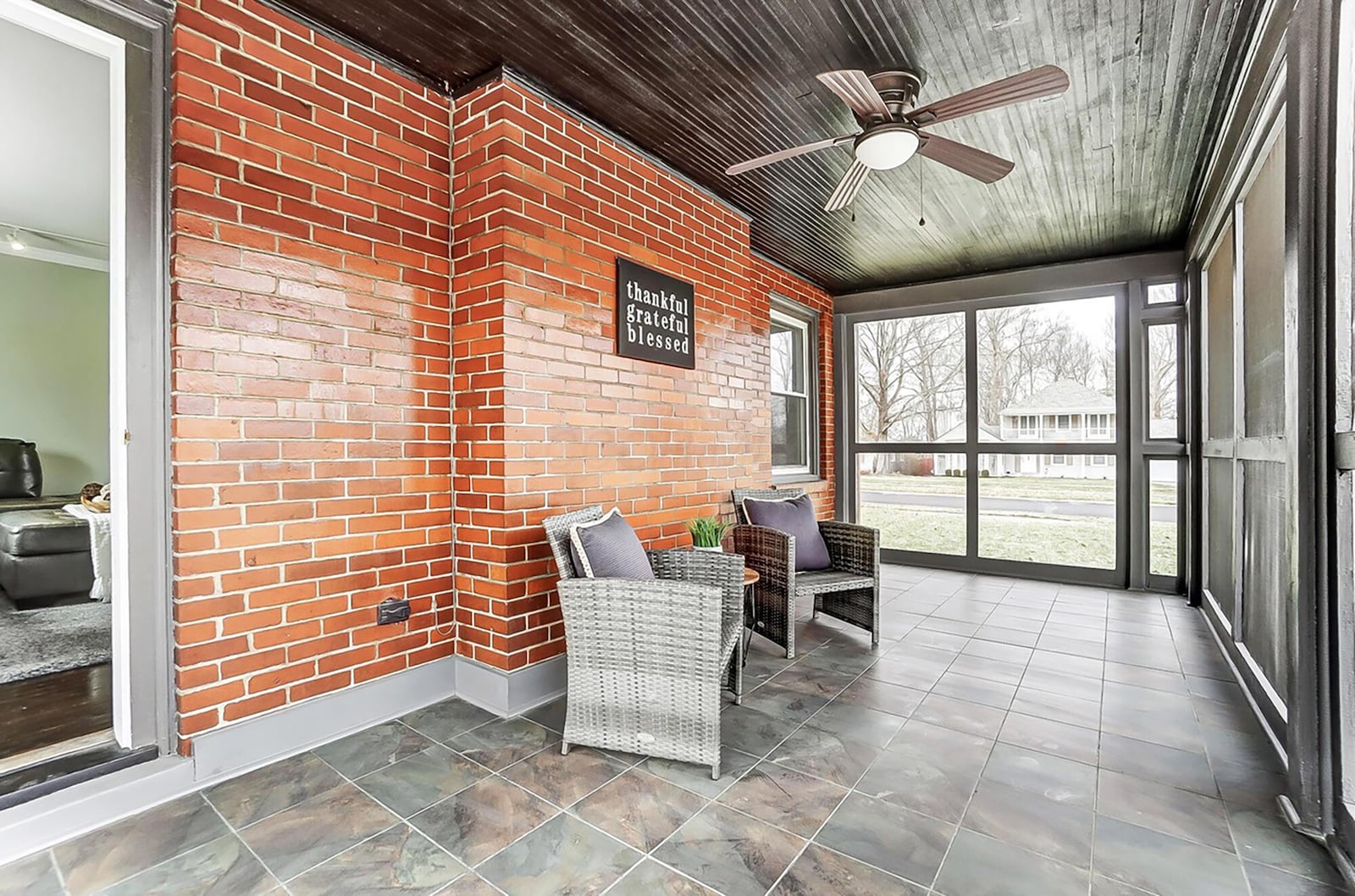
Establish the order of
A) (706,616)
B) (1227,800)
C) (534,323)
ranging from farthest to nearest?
(534,323) → (706,616) → (1227,800)

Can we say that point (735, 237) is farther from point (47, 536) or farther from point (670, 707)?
point (47, 536)

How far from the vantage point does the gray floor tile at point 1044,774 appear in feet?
6.75

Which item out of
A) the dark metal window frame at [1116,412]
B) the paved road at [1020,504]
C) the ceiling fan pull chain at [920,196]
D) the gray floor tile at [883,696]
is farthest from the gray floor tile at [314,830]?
the paved road at [1020,504]

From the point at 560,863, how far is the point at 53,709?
2.29m

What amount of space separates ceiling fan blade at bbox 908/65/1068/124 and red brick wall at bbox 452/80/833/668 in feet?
5.01

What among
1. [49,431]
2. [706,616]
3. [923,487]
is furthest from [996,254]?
[49,431]

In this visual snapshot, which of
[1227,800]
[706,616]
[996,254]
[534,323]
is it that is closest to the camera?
[1227,800]

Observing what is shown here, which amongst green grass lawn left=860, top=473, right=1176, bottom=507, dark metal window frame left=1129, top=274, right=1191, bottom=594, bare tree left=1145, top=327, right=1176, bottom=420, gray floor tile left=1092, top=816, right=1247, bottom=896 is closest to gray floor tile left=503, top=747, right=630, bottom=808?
gray floor tile left=1092, top=816, right=1247, bottom=896

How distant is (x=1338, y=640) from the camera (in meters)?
1.77

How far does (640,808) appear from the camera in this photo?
77.9 inches

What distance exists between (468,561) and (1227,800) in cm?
296

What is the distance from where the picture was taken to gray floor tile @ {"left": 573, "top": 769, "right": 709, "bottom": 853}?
1.85 m

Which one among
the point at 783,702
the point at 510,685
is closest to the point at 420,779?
the point at 510,685

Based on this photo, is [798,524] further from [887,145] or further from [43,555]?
[43,555]
